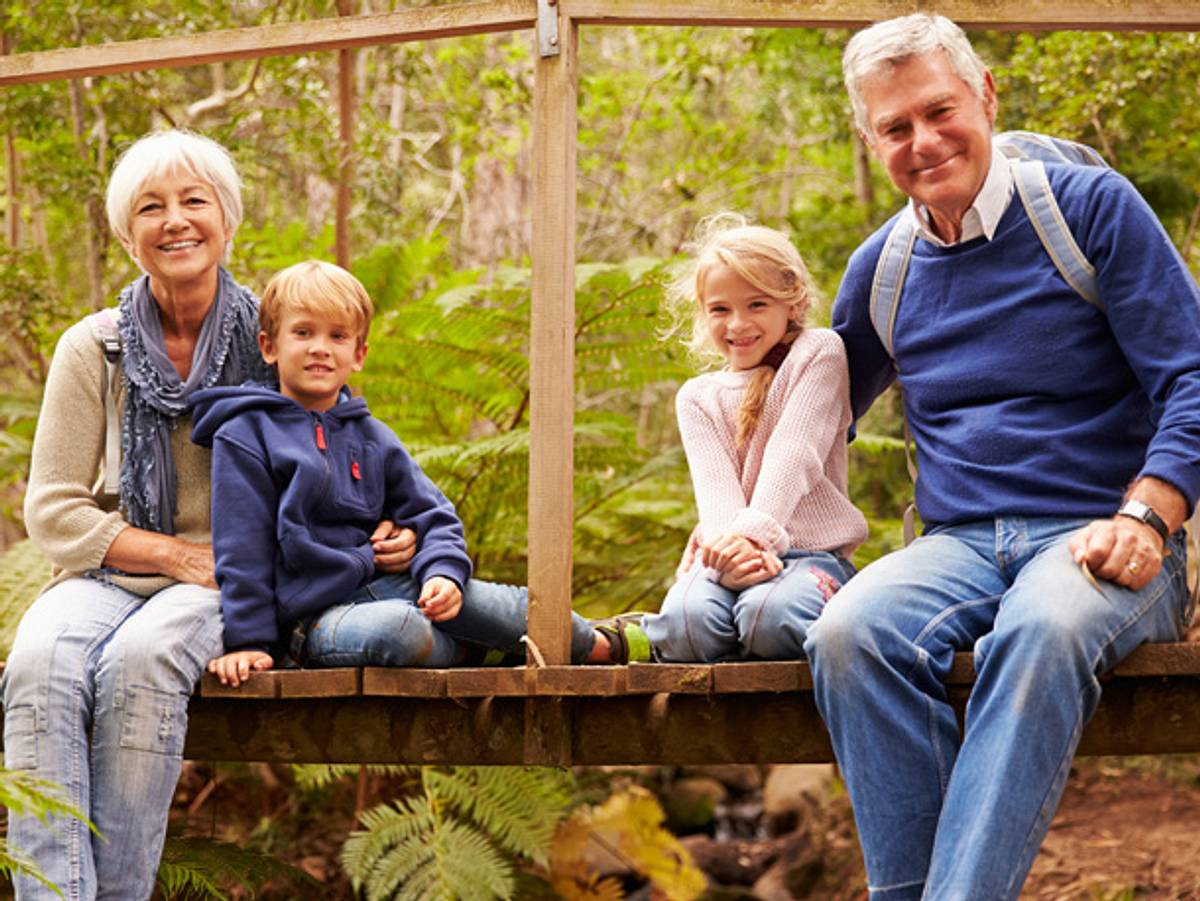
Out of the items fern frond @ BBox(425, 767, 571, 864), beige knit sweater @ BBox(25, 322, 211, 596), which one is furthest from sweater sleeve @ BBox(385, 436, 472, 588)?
fern frond @ BBox(425, 767, 571, 864)

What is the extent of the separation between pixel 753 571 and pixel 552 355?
27.3 inches

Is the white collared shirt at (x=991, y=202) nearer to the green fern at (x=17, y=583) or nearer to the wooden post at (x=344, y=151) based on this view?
the wooden post at (x=344, y=151)

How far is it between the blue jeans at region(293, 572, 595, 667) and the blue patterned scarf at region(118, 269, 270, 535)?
0.49m

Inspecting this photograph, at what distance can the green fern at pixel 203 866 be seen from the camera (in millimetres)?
3730

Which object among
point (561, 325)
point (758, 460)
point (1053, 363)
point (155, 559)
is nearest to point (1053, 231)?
point (1053, 363)

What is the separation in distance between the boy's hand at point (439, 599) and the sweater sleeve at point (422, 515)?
8cm

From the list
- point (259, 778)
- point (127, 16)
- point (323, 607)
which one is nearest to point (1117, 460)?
point (323, 607)

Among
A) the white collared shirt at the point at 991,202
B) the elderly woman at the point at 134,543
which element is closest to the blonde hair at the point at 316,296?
the elderly woman at the point at 134,543

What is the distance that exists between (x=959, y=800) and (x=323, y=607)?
1500mm

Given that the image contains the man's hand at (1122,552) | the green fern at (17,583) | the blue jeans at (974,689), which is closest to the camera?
the blue jeans at (974,689)

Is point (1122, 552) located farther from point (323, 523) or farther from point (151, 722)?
point (151, 722)

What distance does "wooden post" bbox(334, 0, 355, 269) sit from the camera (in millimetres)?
6047

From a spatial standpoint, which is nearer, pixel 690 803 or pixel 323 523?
pixel 323 523

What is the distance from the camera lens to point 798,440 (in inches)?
125
